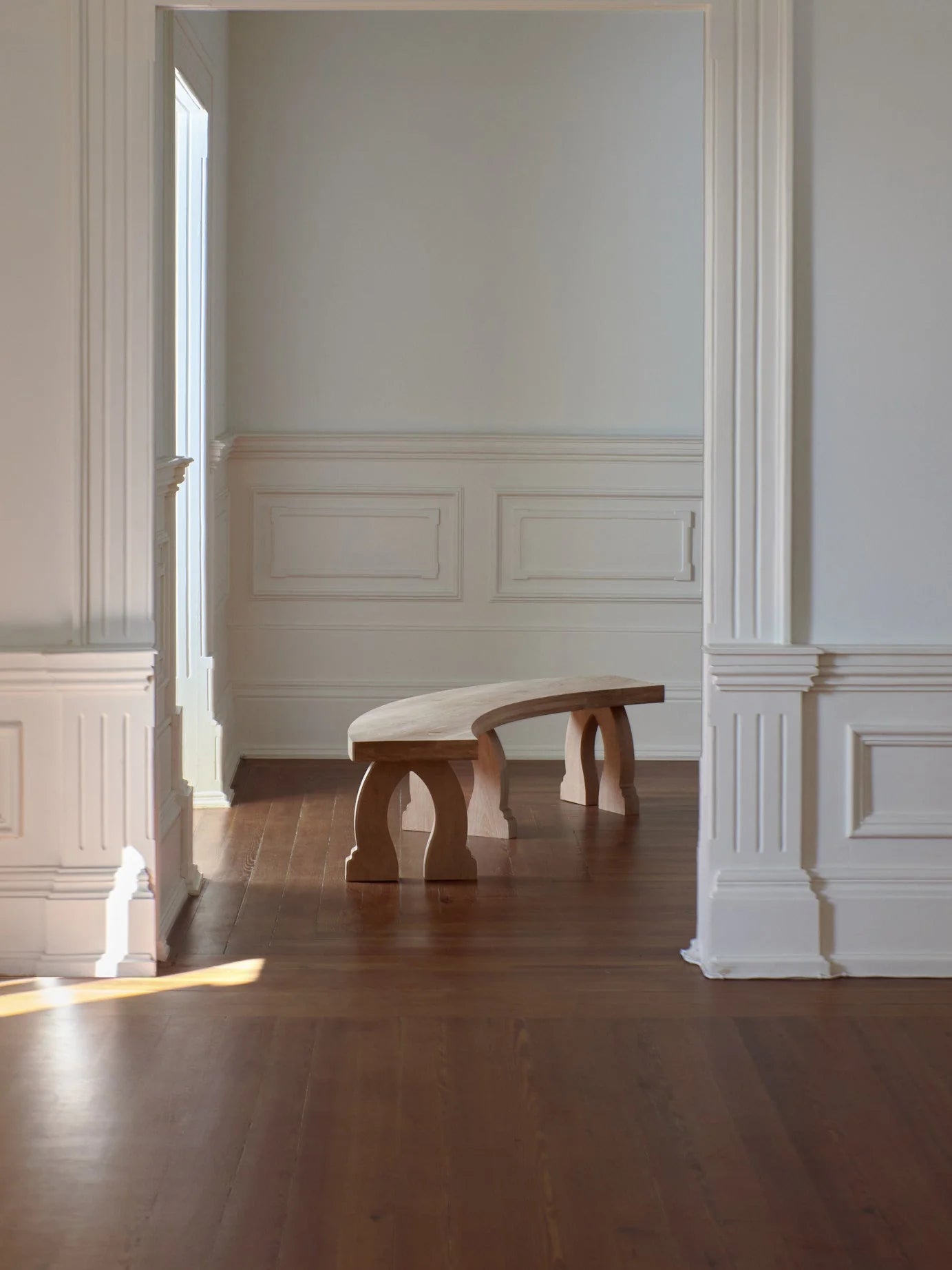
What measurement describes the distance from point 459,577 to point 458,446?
1.83ft

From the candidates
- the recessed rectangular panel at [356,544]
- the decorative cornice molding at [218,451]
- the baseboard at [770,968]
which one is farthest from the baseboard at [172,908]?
the recessed rectangular panel at [356,544]

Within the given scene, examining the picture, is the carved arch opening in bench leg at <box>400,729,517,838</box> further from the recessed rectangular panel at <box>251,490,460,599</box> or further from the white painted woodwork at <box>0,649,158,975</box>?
the white painted woodwork at <box>0,649,158,975</box>

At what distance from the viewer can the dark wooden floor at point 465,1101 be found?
250 cm

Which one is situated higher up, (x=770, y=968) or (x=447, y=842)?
(x=447, y=842)

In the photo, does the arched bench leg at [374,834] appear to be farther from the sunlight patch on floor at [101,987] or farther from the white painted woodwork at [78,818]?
the white painted woodwork at [78,818]

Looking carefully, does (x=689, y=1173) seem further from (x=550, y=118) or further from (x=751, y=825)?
(x=550, y=118)

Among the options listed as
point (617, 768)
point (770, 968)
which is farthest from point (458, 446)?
point (770, 968)

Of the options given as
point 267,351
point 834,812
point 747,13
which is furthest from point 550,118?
point 834,812

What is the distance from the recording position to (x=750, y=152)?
3703 mm

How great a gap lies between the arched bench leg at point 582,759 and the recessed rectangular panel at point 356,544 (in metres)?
1.08

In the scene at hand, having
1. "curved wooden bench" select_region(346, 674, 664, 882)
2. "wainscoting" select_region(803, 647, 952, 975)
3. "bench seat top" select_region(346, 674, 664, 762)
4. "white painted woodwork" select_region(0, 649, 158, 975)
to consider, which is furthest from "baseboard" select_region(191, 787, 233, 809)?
"wainscoting" select_region(803, 647, 952, 975)

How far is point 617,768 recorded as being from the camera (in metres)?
5.53

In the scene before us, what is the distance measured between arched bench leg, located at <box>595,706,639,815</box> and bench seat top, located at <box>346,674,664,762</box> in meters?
0.09

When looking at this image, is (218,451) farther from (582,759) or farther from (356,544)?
(582,759)
